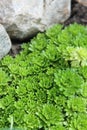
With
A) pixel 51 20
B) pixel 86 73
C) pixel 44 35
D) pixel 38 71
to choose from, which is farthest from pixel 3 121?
pixel 51 20

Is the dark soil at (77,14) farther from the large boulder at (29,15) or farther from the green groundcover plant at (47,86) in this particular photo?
the green groundcover plant at (47,86)

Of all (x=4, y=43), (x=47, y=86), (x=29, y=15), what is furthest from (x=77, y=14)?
(x=47, y=86)

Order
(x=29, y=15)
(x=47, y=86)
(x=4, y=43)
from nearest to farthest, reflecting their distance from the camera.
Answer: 1. (x=47, y=86)
2. (x=4, y=43)
3. (x=29, y=15)

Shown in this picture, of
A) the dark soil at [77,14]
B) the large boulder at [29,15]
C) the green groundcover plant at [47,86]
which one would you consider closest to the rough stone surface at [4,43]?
the green groundcover plant at [47,86]

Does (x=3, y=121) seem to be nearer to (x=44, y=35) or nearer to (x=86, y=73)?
(x=86, y=73)

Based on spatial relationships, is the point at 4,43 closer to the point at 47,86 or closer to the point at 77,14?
the point at 47,86

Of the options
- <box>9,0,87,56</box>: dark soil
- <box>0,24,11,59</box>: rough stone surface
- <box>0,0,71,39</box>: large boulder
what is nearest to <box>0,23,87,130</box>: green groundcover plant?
<box>0,24,11,59</box>: rough stone surface

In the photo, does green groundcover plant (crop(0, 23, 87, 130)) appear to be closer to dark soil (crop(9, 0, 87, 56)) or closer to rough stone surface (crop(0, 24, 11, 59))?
rough stone surface (crop(0, 24, 11, 59))
